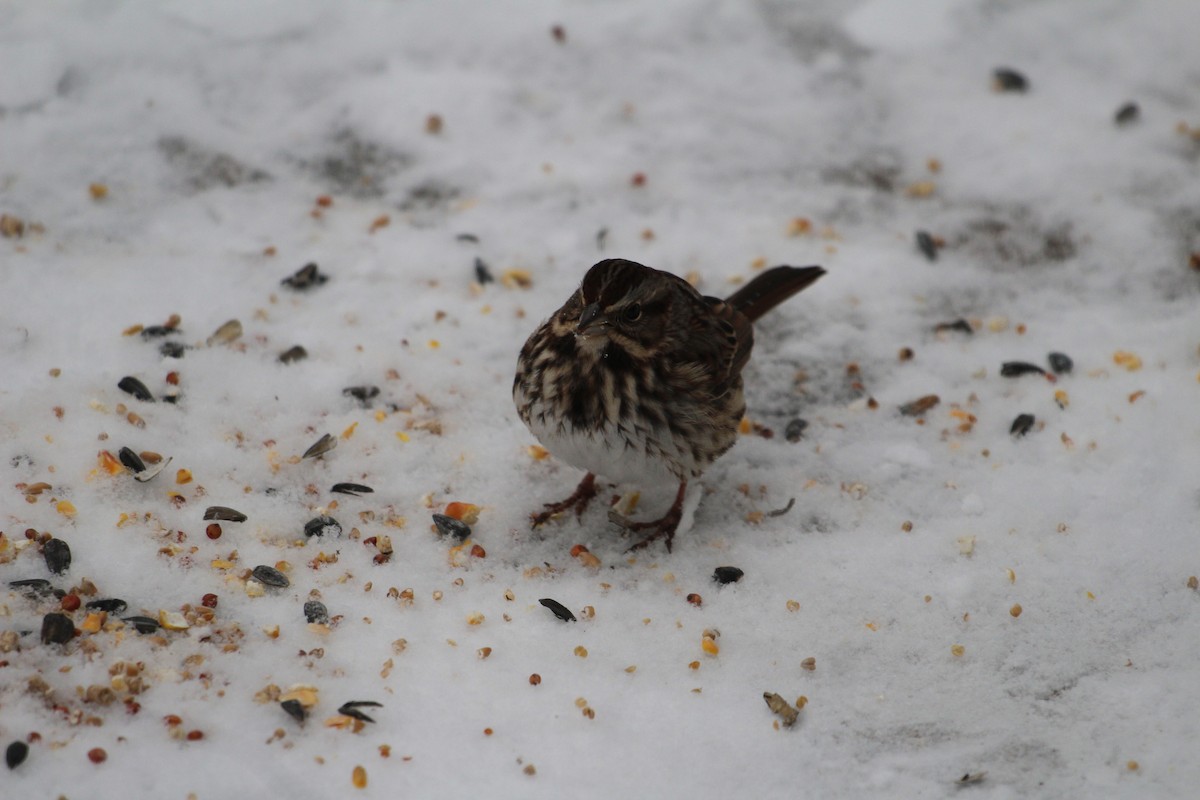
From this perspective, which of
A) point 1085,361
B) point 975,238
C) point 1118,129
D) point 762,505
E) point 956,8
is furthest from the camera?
point 956,8

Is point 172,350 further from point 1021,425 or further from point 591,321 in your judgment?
point 1021,425

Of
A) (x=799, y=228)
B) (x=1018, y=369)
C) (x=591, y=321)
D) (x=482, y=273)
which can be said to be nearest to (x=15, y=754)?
(x=591, y=321)

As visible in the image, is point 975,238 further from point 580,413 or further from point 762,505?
point 580,413

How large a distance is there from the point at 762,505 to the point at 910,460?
0.66 meters

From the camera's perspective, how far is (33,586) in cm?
384

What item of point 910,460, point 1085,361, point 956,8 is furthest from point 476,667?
point 956,8

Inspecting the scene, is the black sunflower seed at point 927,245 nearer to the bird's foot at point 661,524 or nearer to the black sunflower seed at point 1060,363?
the black sunflower seed at point 1060,363

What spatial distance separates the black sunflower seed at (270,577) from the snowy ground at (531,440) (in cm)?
5

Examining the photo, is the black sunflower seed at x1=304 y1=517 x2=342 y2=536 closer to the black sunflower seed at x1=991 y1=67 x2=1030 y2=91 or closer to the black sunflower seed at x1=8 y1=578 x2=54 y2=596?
the black sunflower seed at x1=8 y1=578 x2=54 y2=596

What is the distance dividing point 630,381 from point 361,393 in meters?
1.38

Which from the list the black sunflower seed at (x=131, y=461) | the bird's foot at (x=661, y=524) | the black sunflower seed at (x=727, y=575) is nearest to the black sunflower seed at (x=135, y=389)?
the black sunflower seed at (x=131, y=461)

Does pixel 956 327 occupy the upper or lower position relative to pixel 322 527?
lower

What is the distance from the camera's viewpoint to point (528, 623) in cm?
409

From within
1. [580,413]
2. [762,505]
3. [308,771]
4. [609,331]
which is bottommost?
[762,505]
